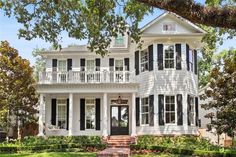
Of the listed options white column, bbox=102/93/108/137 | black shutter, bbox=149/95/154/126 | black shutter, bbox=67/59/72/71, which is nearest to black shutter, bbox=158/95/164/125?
black shutter, bbox=149/95/154/126

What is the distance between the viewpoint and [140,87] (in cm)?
2595

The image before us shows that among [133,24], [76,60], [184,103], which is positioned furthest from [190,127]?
[133,24]

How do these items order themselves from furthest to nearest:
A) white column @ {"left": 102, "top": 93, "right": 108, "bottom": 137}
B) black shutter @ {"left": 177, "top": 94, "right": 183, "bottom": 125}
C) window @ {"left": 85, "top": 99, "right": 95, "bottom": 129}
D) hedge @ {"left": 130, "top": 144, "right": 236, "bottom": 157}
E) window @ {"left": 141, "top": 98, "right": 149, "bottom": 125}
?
window @ {"left": 85, "top": 99, "right": 95, "bottom": 129}, white column @ {"left": 102, "top": 93, "right": 108, "bottom": 137}, window @ {"left": 141, "top": 98, "right": 149, "bottom": 125}, black shutter @ {"left": 177, "top": 94, "right": 183, "bottom": 125}, hedge @ {"left": 130, "top": 144, "right": 236, "bottom": 157}

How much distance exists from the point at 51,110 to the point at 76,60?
4179 millimetres

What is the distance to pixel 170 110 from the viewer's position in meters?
24.4

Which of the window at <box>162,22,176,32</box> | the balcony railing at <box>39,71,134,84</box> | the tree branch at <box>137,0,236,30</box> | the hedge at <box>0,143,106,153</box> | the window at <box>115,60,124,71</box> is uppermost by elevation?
the window at <box>162,22,176,32</box>

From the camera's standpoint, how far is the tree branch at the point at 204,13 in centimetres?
557

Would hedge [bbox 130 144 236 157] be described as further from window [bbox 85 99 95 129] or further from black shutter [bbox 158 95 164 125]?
window [bbox 85 99 95 129]

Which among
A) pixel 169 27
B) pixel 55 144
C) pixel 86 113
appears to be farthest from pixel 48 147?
pixel 169 27

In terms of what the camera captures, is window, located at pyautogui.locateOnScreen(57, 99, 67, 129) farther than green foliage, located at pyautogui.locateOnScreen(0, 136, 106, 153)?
Yes

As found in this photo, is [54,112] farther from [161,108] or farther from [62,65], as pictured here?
[161,108]

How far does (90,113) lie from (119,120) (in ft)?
7.16

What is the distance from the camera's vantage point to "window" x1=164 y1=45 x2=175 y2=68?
24.9m

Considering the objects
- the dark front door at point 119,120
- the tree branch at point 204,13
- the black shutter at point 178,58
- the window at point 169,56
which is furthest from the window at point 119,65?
the tree branch at point 204,13
